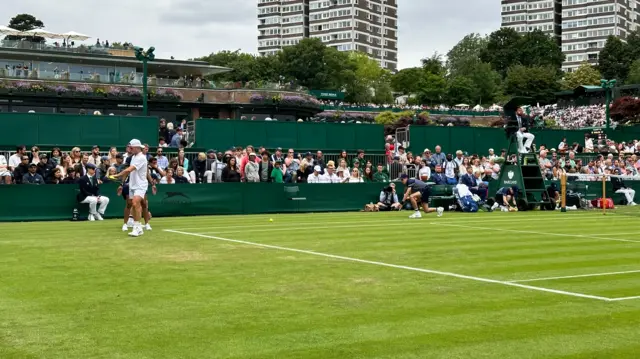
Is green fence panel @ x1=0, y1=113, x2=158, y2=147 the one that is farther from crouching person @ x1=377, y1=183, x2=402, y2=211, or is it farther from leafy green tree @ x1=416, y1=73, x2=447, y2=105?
leafy green tree @ x1=416, y1=73, x2=447, y2=105

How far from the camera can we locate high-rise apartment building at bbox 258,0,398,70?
18038 cm

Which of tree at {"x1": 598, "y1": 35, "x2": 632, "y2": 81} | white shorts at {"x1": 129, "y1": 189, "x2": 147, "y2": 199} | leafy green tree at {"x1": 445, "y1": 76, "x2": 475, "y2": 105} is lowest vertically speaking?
white shorts at {"x1": 129, "y1": 189, "x2": 147, "y2": 199}

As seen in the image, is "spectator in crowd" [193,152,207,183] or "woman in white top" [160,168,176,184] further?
"spectator in crowd" [193,152,207,183]

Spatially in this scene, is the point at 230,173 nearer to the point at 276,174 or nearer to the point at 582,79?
the point at 276,174

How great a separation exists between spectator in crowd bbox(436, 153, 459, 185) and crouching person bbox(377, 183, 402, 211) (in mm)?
2371

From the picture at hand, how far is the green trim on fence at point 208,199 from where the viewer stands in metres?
25.5

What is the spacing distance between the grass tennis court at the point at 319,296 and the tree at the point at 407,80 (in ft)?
411

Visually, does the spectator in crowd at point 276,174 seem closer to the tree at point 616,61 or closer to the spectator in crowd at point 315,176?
the spectator in crowd at point 315,176

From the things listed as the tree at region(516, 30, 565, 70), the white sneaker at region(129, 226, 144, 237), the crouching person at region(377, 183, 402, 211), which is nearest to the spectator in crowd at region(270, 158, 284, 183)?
the crouching person at region(377, 183, 402, 211)

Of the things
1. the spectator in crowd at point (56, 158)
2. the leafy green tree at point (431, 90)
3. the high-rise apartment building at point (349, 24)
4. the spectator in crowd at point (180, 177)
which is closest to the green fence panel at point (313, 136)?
the spectator in crowd at point (180, 177)

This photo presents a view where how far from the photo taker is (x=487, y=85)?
458 feet

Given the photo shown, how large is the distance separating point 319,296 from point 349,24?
17338cm

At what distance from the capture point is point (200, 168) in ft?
97.8

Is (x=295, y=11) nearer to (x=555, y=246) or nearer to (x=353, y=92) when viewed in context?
(x=353, y=92)
